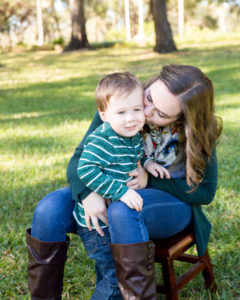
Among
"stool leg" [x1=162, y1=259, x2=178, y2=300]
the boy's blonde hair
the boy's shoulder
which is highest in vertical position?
the boy's blonde hair

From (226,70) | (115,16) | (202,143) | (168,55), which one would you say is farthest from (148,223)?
(115,16)

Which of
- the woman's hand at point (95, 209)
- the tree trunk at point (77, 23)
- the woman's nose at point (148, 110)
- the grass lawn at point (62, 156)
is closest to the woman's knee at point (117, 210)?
the woman's hand at point (95, 209)

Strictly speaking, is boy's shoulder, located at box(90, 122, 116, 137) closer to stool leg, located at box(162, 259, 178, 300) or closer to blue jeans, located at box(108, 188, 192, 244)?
blue jeans, located at box(108, 188, 192, 244)

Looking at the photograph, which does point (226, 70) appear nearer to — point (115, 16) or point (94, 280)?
point (94, 280)

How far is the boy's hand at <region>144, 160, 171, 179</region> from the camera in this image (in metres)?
2.04

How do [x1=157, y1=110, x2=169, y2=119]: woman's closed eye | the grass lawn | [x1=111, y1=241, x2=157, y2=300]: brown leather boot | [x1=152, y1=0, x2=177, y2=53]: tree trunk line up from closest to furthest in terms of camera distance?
[x1=111, y1=241, x2=157, y2=300]: brown leather boot < [x1=157, y1=110, x2=169, y2=119]: woman's closed eye < the grass lawn < [x1=152, y1=0, x2=177, y2=53]: tree trunk

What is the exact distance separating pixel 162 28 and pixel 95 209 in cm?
1266

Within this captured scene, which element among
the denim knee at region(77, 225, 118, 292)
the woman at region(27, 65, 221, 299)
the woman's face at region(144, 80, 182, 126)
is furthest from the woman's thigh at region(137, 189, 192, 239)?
the woman's face at region(144, 80, 182, 126)

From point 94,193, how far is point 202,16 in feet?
185

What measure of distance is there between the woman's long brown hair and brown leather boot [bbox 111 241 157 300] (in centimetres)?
43

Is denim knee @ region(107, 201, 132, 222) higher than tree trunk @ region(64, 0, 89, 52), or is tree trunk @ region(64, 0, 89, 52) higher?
tree trunk @ region(64, 0, 89, 52)

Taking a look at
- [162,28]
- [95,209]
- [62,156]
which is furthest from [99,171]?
[162,28]

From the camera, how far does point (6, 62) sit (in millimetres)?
15953

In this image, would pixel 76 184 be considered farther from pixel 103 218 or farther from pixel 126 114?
pixel 126 114
